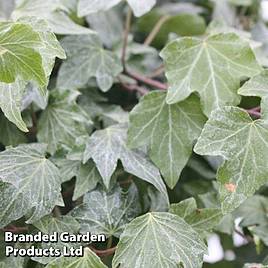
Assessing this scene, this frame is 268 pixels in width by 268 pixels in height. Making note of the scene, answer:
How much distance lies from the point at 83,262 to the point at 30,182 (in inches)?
4.8

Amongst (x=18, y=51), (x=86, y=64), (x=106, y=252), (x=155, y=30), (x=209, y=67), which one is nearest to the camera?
(x=18, y=51)

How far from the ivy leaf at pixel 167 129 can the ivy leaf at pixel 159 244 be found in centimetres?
10

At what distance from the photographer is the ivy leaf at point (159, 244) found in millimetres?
693

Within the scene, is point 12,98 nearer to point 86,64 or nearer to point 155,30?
point 86,64

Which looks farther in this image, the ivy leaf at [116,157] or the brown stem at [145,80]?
the brown stem at [145,80]

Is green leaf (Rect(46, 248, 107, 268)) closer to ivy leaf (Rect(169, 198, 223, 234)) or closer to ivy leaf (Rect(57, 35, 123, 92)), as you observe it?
ivy leaf (Rect(169, 198, 223, 234))

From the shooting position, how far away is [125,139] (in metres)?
0.84

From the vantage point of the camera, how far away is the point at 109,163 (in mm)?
802

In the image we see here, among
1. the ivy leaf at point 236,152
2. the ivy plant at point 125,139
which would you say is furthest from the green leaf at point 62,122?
the ivy leaf at point 236,152

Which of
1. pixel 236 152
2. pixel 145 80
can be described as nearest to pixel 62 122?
pixel 145 80

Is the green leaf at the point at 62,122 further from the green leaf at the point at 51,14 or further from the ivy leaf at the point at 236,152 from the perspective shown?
the ivy leaf at the point at 236,152

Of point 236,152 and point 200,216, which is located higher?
point 236,152

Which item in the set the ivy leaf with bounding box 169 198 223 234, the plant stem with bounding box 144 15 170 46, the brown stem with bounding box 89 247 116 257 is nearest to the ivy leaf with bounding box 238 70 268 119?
the ivy leaf with bounding box 169 198 223 234

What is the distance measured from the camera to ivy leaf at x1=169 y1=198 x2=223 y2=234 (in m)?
0.79
